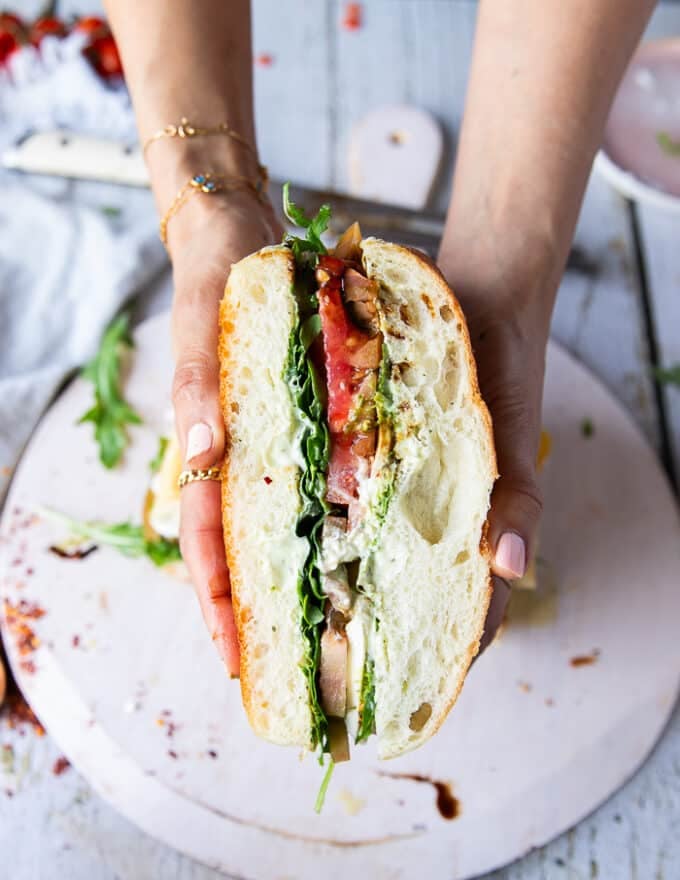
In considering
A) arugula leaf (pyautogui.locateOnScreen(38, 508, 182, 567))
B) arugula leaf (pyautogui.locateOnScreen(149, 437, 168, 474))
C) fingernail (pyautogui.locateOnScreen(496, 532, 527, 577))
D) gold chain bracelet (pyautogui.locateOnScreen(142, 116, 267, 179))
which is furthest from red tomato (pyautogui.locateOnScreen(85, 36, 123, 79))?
fingernail (pyautogui.locateOnScreen(496, 532, 527, 577))

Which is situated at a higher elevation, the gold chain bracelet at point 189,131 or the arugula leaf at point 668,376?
the gold chain bracelet at point 189,131

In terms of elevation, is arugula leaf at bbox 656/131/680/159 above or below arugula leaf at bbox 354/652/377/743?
above

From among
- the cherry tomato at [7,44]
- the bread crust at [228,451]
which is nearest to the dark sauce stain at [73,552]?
the bread crust at [228,451]

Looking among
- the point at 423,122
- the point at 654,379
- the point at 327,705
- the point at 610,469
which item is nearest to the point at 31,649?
the point at 327,705

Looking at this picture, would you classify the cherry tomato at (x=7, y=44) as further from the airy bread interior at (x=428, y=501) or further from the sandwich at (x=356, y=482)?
the airy bread interior at (x=428, y=501)

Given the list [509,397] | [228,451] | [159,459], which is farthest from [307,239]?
[159,459]

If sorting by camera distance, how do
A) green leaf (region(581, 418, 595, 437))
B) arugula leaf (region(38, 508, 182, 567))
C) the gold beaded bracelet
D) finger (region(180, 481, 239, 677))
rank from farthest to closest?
green leaf (region(581, 418, 595, 437)) < arugula leaf (region(38, 508, 182, 567)) < the gold beaded bracelet < finger (region(180, 481, 239, 677))

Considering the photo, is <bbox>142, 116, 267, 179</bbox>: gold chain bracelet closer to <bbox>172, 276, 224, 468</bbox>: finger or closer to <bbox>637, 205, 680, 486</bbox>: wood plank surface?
<bbox>172, 276, 224, 468</bbox>: finger

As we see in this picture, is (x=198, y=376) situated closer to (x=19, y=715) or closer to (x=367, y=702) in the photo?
(x=367, y=702)
